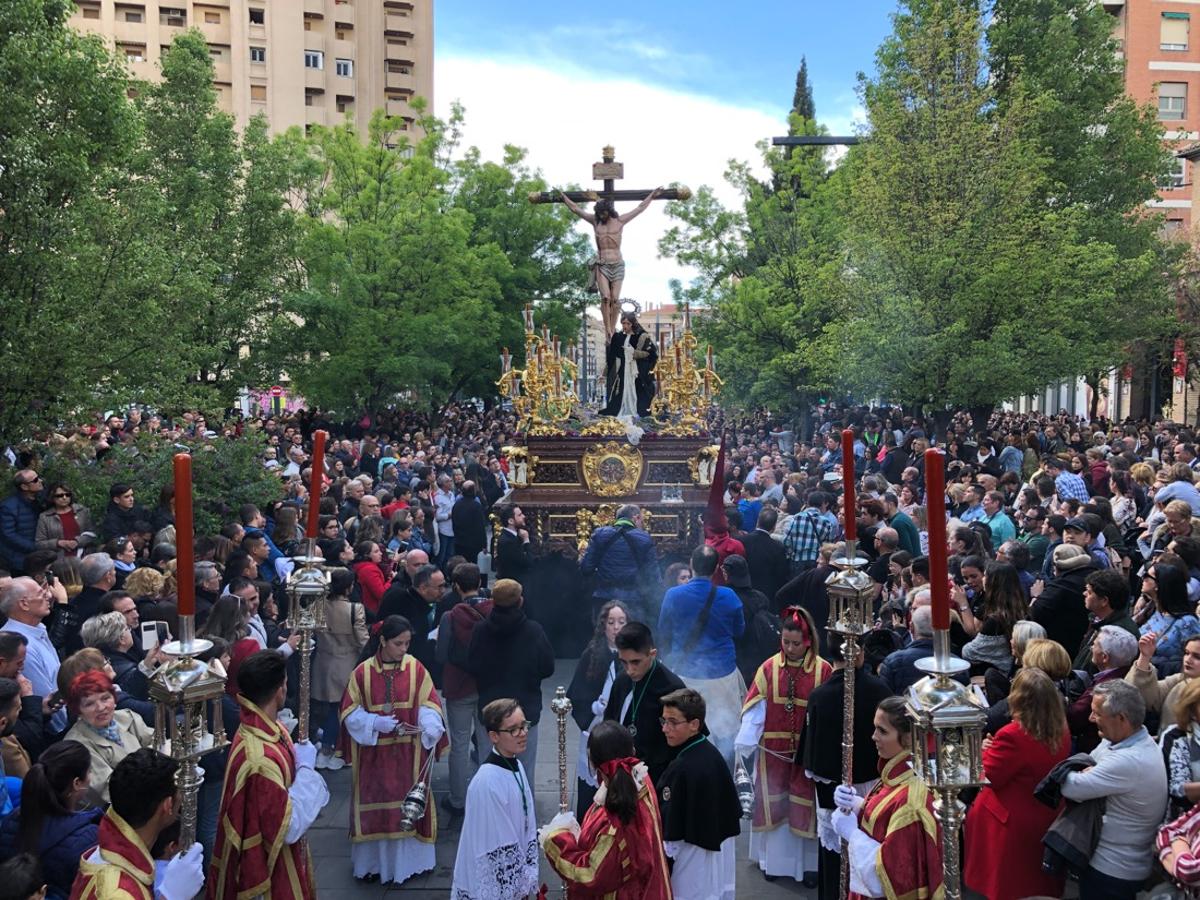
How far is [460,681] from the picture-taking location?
822 centimetres

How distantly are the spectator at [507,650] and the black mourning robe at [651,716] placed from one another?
53.2 inches

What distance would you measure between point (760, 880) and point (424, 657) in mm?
3092

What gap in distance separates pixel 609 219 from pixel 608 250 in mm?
520

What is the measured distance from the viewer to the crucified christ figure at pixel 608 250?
57.8 feet

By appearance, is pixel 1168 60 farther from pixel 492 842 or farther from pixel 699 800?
pixel 492 842

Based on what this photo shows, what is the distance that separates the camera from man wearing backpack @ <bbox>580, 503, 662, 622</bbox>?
10516mm

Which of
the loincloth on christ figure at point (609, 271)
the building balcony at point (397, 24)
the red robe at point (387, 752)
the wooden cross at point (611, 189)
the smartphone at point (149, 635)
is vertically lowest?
the red robe at point (387, 752)

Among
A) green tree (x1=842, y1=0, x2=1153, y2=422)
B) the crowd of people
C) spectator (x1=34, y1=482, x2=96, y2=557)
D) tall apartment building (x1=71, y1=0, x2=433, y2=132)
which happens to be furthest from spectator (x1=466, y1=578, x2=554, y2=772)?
tall apartment building (x1=71, y1=0, x2=433, y2=132)

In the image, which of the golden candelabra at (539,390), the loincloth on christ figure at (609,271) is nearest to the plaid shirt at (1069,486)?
the golden candelabra at (539,390)

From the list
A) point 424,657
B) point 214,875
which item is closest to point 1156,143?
point 424,657

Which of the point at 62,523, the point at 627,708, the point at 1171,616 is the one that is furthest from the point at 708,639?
the point at 62,523

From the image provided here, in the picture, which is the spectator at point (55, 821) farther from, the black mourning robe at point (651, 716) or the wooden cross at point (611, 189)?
the wooden cross at point (611, 189)

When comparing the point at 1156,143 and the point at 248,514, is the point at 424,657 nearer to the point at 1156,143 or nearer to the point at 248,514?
the point at 248,514

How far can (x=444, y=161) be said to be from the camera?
1522 inches
